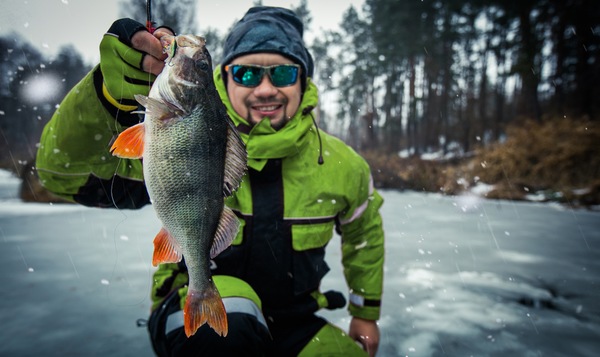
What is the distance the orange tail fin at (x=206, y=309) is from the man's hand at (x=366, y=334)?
5.57ft

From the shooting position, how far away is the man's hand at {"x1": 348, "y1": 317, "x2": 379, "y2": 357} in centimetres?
262

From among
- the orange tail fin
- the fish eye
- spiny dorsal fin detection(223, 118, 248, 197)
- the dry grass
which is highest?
the fish eye

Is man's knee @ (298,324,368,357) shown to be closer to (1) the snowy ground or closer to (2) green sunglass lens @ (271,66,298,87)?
(1) the snowy ground

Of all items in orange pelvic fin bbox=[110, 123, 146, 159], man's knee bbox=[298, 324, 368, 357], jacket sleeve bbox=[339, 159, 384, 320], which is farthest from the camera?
jacket sleeve bbox=[339, 159, 384, 320]

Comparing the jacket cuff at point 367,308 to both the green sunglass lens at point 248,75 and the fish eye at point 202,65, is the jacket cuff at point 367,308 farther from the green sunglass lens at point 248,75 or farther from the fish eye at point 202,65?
the fish eye at point 202,65

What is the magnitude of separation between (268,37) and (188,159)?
1641 millimetres

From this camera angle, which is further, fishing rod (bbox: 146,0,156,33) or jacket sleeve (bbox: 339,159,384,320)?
jacket sleeve (bbox: 339,159,384,320)

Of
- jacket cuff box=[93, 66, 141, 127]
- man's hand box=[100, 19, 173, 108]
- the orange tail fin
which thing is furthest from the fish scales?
jacket cuff box=[93, 66, 141, 127]

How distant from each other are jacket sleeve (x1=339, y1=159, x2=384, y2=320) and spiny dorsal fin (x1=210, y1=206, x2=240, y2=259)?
1.54 meters

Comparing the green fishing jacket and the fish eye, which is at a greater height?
the fish eye

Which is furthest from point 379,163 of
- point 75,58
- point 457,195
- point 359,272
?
point 75,58

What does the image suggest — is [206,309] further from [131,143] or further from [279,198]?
[279,198]

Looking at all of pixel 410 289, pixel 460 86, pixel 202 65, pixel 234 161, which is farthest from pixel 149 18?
pixel 460 86

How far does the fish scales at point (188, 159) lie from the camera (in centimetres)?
123
